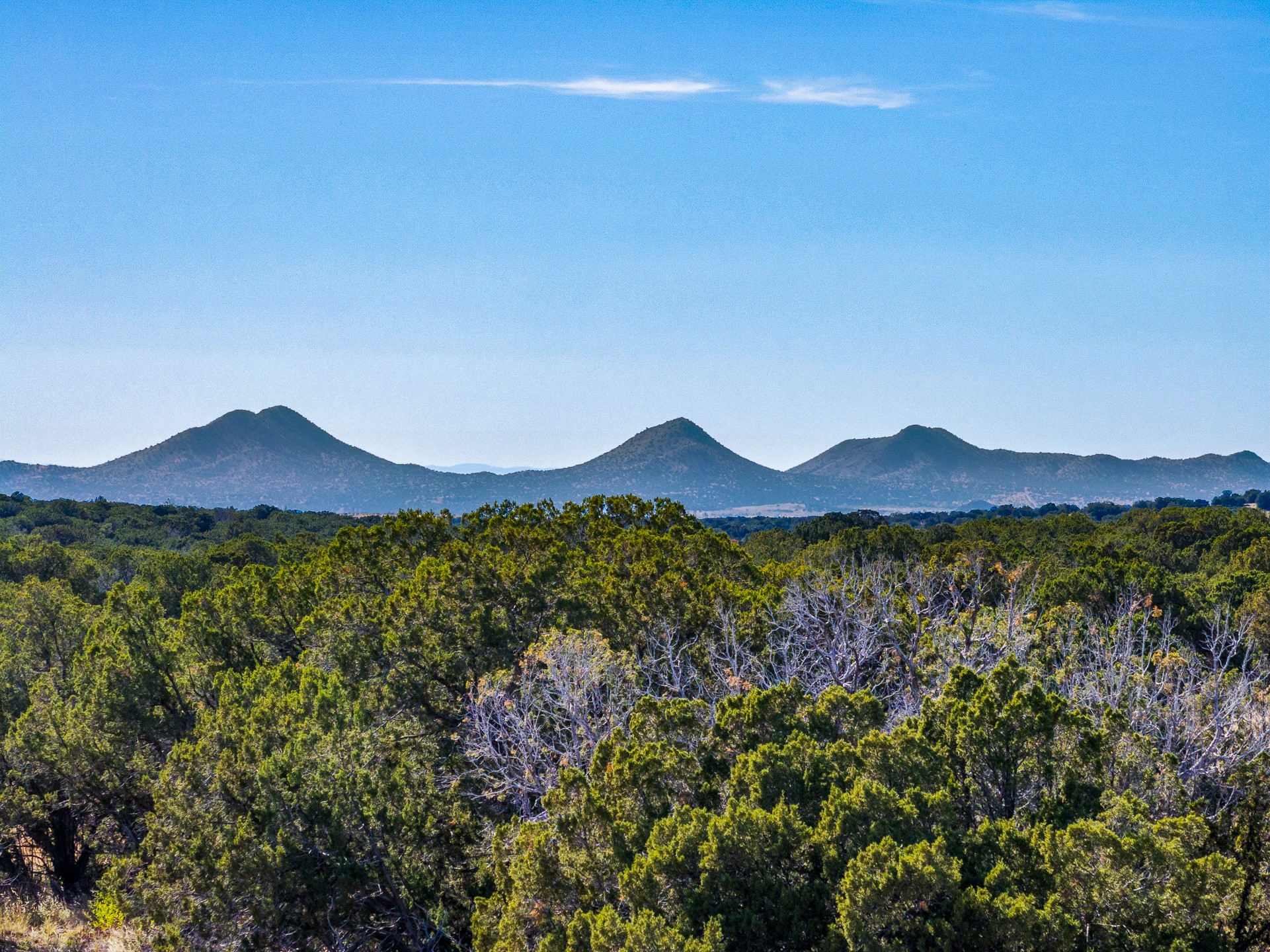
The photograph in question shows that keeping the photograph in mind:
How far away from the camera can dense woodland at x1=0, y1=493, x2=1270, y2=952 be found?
744cm

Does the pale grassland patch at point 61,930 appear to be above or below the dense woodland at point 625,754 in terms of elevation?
below

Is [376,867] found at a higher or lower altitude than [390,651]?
lower

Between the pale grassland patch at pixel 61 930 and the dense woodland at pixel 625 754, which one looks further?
the pale grassland patch at pixel 61 930

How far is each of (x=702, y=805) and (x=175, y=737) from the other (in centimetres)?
1185

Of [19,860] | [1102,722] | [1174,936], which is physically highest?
[1102,722]

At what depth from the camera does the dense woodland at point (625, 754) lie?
744cm

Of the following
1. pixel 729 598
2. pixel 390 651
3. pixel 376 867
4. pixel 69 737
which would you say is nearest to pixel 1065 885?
pixel 376 867

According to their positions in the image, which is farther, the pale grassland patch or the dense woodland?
the pale grassland patch

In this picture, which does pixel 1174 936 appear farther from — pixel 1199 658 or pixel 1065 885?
pixel 1199 658

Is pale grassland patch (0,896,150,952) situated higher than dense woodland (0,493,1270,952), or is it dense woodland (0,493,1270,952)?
dense woodland (0,493,1270,952)

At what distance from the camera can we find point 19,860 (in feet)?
60.0

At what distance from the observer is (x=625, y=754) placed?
8.86 meters

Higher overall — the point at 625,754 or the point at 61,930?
the point at 625,754

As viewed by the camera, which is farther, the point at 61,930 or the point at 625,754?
the point at 61,930
